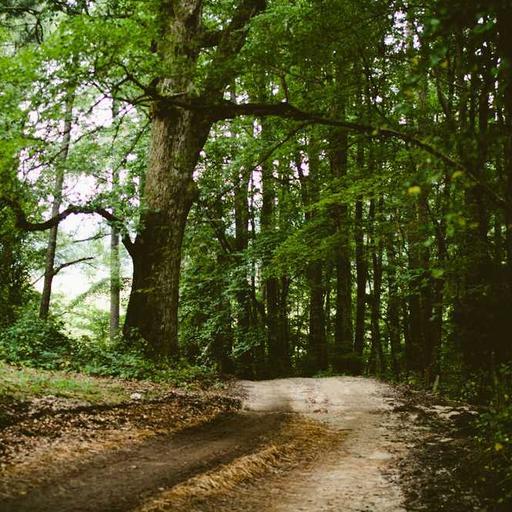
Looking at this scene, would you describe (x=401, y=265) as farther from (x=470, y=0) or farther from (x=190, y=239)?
(x=470, y=0)

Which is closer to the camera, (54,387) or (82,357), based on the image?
(54,387)

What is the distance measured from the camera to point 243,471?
16.5 feet

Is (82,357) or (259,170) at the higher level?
(259,170)

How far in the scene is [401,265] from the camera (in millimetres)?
18234

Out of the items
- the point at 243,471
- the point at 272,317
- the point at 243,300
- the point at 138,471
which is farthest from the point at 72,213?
the point at 272,317

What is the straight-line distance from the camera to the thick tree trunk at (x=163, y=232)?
39.4ft

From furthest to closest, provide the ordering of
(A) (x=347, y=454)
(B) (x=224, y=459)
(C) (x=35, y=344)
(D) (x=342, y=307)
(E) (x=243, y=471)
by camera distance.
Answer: (D) (x=342, y=307), (C) (x=35, y=344), (A) (x=347, y=454), (B) (x=224, y=459), (E) (x=243, y=471)

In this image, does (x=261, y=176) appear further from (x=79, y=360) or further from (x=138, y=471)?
→ (x=138, y=471)

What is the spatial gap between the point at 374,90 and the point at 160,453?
5.89 meters

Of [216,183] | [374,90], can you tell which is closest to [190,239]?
[216,183]

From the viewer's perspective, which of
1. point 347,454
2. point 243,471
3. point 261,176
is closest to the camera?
point 243,471

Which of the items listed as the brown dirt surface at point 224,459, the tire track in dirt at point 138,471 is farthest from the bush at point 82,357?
the tire track in dirt at point 138,471

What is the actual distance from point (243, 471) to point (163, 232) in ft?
26.5

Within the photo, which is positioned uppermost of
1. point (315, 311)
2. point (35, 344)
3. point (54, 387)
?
point (315, 311)
